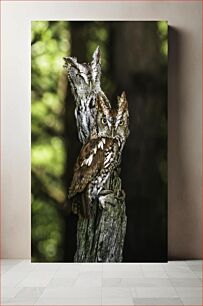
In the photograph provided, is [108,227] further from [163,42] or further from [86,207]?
[163,42]

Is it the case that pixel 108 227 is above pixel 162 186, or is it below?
below

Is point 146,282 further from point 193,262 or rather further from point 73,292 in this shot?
point 193,262

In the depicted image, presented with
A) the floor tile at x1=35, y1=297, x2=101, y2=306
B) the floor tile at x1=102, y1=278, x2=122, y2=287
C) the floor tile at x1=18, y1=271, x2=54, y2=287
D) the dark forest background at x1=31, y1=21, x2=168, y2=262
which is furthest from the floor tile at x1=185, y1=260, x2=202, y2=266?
the floor tile at x1=35, y1=297, x2=101, y2=306

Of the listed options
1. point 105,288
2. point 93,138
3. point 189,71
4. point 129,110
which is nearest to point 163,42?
point 189,71

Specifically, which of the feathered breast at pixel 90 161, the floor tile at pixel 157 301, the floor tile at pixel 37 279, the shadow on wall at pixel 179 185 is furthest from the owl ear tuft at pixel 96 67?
the floor tile at pixel 157 301

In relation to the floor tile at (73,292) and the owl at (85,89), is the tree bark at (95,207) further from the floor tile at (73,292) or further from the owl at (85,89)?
the floor tile at (73,292)

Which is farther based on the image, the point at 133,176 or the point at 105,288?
the point at 133,176
